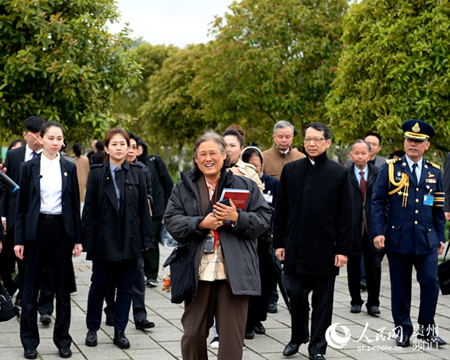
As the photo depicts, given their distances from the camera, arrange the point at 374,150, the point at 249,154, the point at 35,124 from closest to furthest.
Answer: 1. the point at 249,154
2. the point at 35,124
3. the point at 374,150

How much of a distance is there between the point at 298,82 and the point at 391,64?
14.0 meters

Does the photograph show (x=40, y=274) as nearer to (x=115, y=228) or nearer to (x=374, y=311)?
(x=115, y=228)

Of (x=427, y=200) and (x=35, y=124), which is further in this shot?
(x=35, y=124)

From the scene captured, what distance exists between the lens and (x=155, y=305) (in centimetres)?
950

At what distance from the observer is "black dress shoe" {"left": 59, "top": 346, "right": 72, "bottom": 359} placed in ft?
22.4

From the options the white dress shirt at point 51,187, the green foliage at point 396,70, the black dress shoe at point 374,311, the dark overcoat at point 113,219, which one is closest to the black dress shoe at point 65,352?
the dark overcoat at point 113,219

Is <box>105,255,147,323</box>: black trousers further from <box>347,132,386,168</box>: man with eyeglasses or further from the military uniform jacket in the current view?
<box>347,132,386,168</box>: man with eyeglasses

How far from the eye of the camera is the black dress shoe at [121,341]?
23.7 ft

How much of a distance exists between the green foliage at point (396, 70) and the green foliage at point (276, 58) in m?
11.6

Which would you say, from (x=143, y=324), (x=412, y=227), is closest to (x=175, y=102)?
(x=143, y=324)

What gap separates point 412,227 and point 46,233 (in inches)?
139

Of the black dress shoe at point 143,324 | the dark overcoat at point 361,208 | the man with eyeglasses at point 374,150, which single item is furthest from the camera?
the man with eyeglasses at point 374,150

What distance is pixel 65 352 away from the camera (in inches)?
269

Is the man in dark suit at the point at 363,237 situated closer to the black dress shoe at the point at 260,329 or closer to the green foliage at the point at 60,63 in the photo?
the black dress shoe at the point at 260,329
